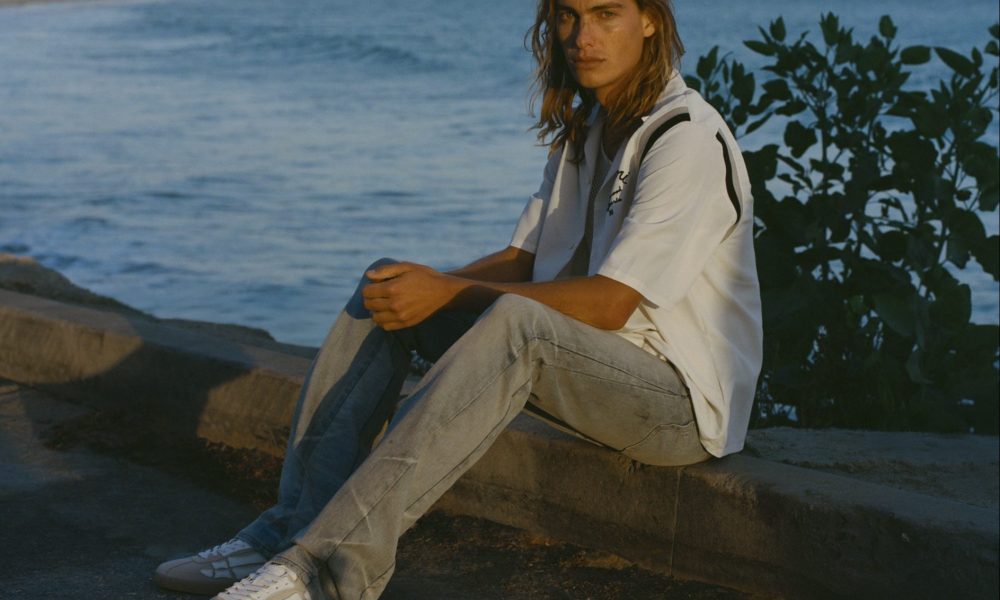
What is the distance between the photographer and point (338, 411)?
349 cm

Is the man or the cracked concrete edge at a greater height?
the man

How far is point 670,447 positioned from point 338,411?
0.85 metres

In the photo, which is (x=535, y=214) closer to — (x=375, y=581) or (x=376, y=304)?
(x=376, y=304)

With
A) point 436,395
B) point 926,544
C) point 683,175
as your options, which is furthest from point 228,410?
point 926,544

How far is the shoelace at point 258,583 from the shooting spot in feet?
9.89

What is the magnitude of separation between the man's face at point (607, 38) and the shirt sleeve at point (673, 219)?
1.07 feet

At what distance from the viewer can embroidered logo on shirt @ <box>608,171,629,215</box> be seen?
3420 mm

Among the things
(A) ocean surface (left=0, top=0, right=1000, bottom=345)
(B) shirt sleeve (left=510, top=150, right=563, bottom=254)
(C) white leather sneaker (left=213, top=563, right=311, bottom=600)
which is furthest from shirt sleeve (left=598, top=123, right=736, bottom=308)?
(A) ocean surface (left=0, top=0, right=1000, bottom=345)

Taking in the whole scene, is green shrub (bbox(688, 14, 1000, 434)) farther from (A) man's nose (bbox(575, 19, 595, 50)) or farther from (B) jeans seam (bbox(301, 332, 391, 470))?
(B) jeans seam (bbox(301, 332, 391, 470))

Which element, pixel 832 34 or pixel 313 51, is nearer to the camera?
pixel 832 34

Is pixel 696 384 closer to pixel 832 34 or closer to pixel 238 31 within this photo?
pixel 832 34

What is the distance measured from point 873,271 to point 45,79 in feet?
72.9

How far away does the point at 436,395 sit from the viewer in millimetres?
3076

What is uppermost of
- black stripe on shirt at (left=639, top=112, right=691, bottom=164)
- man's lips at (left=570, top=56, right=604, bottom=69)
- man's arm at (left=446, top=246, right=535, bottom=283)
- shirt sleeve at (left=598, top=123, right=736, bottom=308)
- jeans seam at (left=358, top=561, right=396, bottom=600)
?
man's lips at (left=570, top=56, right=604, bottom=69)
